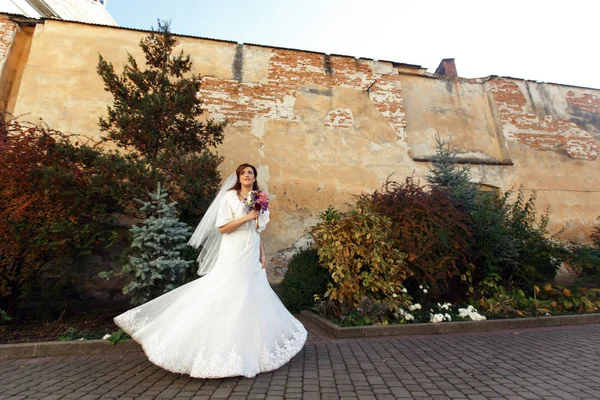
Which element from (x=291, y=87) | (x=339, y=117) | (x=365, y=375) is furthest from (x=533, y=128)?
(x=365, y=375)

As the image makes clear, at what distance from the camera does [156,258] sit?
446 cm

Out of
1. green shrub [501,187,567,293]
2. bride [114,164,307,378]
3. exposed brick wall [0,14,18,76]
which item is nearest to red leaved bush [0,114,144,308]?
bride [114,164,307,378]

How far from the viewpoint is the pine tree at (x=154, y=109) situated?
17.4 ft

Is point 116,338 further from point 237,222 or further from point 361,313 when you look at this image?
point 361,313

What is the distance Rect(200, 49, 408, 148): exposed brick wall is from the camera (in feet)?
28.3

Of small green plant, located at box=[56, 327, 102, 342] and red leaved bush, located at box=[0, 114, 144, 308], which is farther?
red leaved bush, located at box=[0, 114, 144, 308]

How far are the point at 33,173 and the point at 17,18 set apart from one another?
274 inches

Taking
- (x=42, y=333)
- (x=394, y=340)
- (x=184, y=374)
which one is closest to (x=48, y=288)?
(x=42, y=333)

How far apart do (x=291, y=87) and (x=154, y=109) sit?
4.94 metres

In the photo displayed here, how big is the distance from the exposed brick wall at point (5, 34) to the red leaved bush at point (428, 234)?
34.5 feet

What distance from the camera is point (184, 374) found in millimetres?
2965

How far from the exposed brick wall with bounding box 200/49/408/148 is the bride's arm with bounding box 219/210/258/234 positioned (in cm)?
590

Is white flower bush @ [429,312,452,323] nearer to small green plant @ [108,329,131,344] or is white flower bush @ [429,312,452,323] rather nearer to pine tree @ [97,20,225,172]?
small green plant @ [108,329,131,344]

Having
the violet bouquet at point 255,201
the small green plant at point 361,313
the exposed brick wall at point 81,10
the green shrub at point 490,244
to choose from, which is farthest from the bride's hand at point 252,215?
the exposed brick wall at point 81,10
